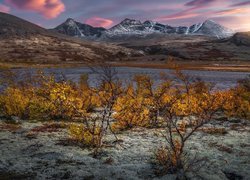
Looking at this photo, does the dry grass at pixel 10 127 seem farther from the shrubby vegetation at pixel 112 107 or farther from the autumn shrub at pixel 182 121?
the autumn shrub at pixel 182 121

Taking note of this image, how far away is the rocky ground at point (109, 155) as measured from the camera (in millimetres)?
14594

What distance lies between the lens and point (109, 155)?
667 inches

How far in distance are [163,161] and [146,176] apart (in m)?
1.36

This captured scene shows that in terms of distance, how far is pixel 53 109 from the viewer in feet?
84.7

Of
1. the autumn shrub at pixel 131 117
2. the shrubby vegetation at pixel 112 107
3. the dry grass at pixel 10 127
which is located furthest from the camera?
the autumn shrub at pixel 131 117

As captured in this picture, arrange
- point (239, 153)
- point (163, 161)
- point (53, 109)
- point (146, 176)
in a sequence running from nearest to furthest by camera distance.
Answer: point (146, 176), point (163, 161), point (239, 153), point (53, 109)

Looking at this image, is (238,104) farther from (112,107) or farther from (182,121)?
(112,107)

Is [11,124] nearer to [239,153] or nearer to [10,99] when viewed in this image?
[10,99]

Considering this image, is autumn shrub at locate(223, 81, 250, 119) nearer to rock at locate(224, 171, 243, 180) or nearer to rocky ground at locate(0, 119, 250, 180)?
rocky ground at locate(0, 119, 250, 180)

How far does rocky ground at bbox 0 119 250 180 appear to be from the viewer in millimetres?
14594

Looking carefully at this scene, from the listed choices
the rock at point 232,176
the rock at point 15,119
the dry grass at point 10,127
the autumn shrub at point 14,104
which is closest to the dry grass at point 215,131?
the rock at point 232,176

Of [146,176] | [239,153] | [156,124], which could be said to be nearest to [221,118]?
[156,124]

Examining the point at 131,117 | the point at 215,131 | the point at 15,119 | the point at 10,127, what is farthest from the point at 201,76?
the point at 10,127

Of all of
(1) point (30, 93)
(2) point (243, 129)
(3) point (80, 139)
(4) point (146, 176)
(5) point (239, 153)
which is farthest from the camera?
(1) point (30, 93)
